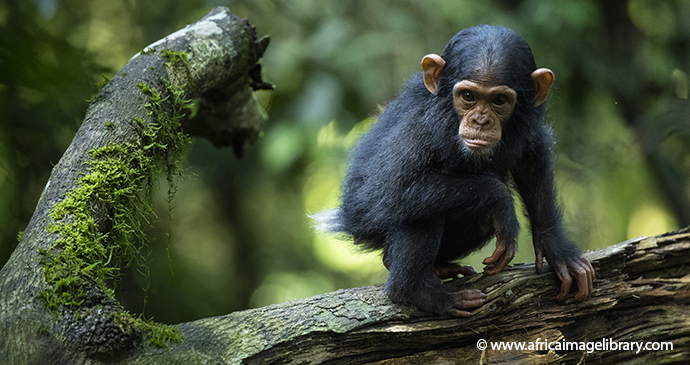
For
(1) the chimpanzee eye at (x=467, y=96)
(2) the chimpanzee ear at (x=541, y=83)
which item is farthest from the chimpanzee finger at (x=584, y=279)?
(1) the chimpanzee eye at (x=467, y=96)

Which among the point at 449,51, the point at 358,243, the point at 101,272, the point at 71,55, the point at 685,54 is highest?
the point at 685,54

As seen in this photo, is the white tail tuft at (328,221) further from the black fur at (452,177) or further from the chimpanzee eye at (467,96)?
the chimpanzee eye at (467,96)

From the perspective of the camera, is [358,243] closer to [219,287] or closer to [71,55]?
[71,55]

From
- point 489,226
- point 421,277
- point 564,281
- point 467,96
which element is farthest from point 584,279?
point 467,96

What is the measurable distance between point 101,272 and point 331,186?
5.59 metres

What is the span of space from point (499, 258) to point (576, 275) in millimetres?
504

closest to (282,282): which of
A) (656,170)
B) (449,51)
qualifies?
(656,170)

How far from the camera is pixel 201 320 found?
268 cm

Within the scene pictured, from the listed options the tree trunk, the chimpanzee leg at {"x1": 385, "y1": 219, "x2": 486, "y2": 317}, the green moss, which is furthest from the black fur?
the green moss

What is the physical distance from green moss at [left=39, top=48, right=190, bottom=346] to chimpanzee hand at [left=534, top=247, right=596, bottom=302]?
2.29 metres

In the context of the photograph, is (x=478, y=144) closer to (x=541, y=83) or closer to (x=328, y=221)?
(x=541, y=83)

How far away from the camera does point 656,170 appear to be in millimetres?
6645

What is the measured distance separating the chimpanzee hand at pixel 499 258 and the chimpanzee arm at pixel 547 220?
0.91 feet

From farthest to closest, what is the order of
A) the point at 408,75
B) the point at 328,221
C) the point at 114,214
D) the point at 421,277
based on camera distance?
1. the point at 408,75
2. the point at 328,221
3. the point at 421,277
4. the point at 114,214
